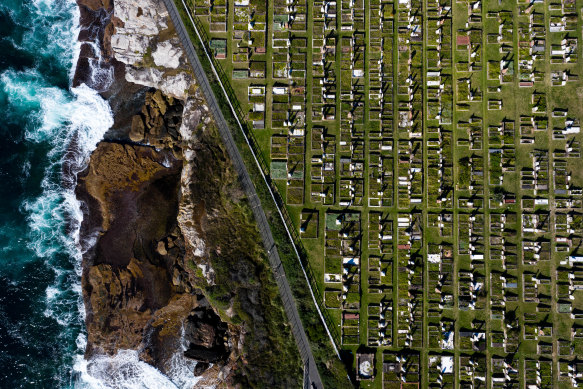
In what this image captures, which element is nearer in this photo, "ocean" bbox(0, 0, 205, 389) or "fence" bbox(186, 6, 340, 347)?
"fence" bbox(186, 6, 340, 347)

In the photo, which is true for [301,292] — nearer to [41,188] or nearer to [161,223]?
[161,223]

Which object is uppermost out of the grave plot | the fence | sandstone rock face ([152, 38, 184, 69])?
sandstone rock face ([152, 38, 184, 69])

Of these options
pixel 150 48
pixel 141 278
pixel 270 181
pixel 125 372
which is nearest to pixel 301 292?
pixel 270 181

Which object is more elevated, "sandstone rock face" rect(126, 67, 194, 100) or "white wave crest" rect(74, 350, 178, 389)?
"sandstone rock face" rect(126, 67, 194, 100)

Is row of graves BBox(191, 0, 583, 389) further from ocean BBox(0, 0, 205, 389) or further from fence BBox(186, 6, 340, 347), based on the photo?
ocean BBox(0, 0, 205, 389)

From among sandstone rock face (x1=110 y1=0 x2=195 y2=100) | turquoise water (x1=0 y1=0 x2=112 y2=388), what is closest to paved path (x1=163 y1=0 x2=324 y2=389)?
sandstone rock face (x1=110 y1=0 x2=195 y2=100)

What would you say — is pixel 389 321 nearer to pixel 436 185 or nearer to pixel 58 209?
pixel 436 185

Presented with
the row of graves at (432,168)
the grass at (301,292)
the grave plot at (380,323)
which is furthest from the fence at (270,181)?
the grave plot at (380,323)
